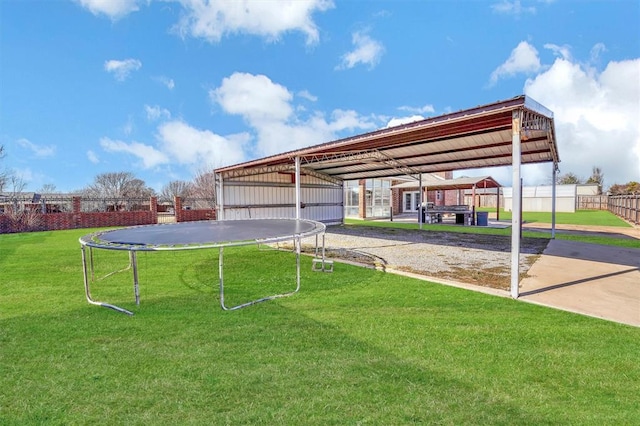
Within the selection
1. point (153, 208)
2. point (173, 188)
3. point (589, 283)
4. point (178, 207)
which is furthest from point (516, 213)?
point (173, 188)

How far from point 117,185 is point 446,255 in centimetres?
2933

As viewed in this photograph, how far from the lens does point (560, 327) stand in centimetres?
327

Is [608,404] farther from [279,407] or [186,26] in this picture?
[186,26]

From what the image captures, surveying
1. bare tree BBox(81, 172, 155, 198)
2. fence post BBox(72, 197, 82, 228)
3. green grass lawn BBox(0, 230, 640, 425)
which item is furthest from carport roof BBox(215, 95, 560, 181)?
bare tree BBox(81, 172, 155, 198)

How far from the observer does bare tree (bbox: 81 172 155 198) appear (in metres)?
26.5

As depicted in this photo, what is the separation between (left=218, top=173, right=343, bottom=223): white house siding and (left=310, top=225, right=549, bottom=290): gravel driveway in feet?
16.3

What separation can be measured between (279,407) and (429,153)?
9.53m

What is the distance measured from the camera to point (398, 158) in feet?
36.8

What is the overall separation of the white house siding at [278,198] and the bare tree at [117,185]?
16455 millimetres

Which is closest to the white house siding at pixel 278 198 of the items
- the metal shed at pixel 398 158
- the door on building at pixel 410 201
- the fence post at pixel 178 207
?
the metal shed at pixel 398 158

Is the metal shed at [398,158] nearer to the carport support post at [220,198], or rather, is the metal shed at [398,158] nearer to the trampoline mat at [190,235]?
the carport support post at [220,198]

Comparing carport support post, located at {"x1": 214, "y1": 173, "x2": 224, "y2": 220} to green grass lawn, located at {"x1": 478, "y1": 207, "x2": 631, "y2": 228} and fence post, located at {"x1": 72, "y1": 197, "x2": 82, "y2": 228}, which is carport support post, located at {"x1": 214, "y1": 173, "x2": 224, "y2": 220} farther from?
green grass lawn, located at {"x1": 478, "y1": 207, "x2": 631, "y2": 228}

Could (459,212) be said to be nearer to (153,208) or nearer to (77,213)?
(153,208)

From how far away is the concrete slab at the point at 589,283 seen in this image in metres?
3.83
